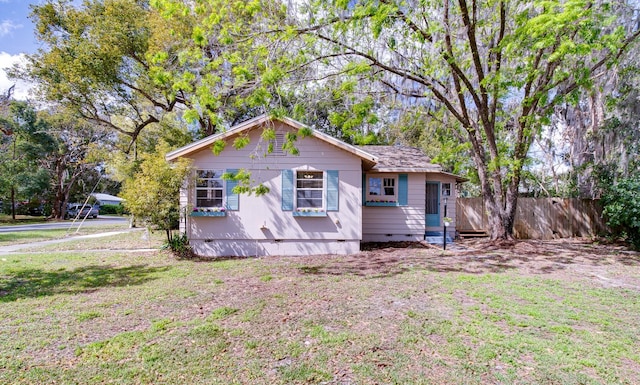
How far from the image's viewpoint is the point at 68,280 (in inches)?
269

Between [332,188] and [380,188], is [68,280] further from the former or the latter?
[380,188]

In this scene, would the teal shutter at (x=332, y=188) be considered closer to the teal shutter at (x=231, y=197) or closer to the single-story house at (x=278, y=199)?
the single-story house at (x=278, y=199)

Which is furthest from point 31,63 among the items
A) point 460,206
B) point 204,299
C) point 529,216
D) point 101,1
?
point 529,216

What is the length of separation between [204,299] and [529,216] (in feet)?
45.5

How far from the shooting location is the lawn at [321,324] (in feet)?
10.5

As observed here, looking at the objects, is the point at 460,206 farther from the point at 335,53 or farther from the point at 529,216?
the point at 335,53

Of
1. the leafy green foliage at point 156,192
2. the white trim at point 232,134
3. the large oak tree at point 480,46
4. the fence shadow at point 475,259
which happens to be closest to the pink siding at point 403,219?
the fence shadow at point 475,259

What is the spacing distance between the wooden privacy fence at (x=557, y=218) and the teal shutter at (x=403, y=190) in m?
4.34

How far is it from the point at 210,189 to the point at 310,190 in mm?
3031

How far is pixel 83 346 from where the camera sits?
12.3 feet

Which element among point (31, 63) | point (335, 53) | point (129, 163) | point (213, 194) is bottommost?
point (213, 194)

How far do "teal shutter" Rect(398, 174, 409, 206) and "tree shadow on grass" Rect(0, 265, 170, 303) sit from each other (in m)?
8.12

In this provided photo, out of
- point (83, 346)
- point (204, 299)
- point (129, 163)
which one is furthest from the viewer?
point (129, 163)

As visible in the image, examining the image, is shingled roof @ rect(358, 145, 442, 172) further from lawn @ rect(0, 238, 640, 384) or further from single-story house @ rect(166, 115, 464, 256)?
lawn @ rect(0, 238, 640, 384)
